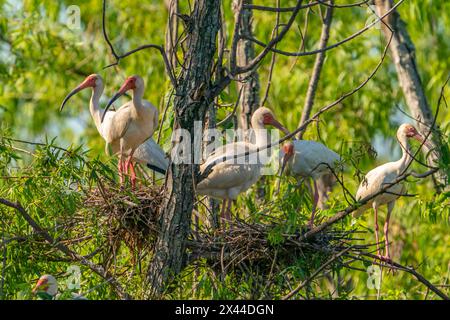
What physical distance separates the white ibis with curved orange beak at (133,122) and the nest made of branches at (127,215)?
1.72m

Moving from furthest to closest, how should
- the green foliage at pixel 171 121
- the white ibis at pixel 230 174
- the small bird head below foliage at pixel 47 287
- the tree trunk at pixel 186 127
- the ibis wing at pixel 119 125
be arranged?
the ibis wing at pixel 119 125
the white ibis at pixel 230 174
the green foliage at pixel 171 121
the tree trunk at pixel 186 127
the small bird head below foliage at pixel 47 287

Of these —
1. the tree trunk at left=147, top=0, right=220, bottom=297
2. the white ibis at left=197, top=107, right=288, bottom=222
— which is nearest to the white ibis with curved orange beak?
the white ibis at left=197, top=107, right=288, bottom=222

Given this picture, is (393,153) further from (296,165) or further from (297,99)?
(296,165)

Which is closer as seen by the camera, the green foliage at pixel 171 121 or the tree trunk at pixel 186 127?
the tree trunk at pixel 186 127

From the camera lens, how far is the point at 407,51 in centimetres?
1337

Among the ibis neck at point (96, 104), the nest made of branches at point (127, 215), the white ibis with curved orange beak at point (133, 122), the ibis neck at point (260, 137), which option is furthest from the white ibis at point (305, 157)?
the ibis neck at point (96, 104)

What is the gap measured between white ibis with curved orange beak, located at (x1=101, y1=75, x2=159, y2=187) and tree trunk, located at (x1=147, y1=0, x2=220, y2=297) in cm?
252

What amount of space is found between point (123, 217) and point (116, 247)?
1.03 feet

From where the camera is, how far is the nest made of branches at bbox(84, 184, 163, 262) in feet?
29.5

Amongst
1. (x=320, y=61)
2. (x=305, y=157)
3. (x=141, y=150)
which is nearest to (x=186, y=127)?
(x=305, y=157)

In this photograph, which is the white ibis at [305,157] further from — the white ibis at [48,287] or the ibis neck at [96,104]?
the white ibis at [48,287]

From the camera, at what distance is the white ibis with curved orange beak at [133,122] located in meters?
10.9

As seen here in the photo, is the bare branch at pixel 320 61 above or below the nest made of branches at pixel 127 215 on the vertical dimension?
above

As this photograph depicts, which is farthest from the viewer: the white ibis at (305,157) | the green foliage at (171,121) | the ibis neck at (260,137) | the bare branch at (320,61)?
the bare branch at (320,61)
